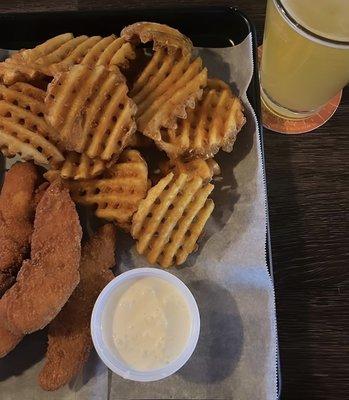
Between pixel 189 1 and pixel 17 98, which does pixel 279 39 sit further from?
pixel 17 98

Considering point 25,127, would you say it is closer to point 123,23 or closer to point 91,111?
point 91,111

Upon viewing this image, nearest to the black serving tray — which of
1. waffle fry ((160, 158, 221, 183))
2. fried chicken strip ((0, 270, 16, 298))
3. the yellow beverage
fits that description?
the yellow beverage

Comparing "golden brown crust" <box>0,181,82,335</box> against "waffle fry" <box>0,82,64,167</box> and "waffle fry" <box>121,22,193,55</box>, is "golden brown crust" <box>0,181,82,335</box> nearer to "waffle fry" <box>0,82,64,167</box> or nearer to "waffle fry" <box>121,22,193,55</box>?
"waffle fry" <box>0,82,64,167</box>

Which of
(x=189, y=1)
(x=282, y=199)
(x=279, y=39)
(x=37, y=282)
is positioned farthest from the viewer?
(x=189, y=1)

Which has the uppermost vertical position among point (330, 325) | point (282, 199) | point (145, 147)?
point (145, 147)

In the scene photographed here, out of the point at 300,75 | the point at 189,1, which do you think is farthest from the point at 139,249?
the point at 189,1
